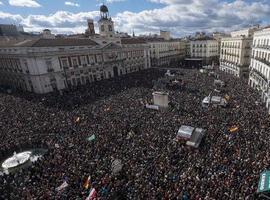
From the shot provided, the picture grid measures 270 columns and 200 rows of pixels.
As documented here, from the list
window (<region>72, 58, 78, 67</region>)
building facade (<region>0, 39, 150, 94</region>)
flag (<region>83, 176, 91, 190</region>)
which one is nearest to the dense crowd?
flag (<region>83, 176, 91, 190</region>)

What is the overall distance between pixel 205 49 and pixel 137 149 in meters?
76.9

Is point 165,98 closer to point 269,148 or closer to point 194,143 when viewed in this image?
point 194,143

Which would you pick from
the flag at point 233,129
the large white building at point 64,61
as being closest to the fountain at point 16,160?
the flag at point 233,129

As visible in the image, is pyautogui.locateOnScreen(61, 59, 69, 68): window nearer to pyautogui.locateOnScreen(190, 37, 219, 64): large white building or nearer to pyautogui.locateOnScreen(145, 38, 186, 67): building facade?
pyautogui.locateOnScreen(145, 38, 186, 67): building facade

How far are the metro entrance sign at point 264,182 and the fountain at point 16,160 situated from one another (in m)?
19.7

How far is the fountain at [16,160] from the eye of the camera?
1927 centimetres

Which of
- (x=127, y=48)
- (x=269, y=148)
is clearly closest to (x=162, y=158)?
(x=269, y=148)

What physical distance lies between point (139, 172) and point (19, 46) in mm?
43131

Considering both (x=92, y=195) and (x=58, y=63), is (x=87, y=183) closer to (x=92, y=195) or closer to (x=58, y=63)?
(x=92, y=195)

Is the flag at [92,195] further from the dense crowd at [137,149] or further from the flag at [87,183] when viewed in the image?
the flag at [87,183]

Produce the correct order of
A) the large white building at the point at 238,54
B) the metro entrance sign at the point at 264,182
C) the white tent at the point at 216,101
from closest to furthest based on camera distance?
1. the metro entrance sign at the point at 264,182
2. the white tent at the point at 216,101
3. the large white building at the point at 238,54

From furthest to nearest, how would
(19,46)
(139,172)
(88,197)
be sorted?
(19,46)
(139,172)
(88,197)

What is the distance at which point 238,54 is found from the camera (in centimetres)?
5384

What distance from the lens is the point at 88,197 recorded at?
1384 cm
